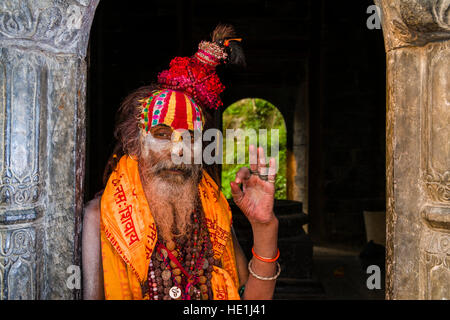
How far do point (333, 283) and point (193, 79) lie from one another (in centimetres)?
405

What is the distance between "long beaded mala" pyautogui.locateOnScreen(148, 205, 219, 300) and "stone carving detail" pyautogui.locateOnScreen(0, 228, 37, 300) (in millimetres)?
476

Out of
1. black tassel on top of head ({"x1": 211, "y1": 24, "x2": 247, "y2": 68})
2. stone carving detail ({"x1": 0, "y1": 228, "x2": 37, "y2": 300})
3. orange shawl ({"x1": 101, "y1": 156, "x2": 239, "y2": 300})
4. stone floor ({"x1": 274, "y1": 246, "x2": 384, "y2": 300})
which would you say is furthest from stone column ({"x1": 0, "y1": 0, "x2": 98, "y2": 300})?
stone floor ({"x1": 274, "y1": 246, "x2": 384, "y2": 300})

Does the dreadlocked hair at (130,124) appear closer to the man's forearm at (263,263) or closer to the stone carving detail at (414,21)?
the man's forearm at (263,263)

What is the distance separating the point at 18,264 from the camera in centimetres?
151

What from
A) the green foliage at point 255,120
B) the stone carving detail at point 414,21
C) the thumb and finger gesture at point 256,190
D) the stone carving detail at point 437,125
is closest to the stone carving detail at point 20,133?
the thumb and finger gesture at point 256,190

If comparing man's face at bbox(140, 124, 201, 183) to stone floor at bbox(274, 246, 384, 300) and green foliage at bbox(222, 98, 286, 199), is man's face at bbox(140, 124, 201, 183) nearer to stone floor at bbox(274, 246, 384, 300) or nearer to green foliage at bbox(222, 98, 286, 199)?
stone floor at bbox(274, 246, 384, 300)

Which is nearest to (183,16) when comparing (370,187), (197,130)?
(370,187)

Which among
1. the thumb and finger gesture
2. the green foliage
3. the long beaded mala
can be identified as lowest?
the long beaded mala

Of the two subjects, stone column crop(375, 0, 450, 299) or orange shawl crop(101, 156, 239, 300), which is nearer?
stone column crop(375, 0, 450, 299)

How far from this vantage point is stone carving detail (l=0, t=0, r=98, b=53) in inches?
57.7

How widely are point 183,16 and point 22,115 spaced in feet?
17.4

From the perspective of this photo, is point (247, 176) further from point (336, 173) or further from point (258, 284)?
point (336, 173)

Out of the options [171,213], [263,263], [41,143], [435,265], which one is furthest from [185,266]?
[435,265]

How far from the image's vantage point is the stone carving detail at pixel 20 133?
150cm
